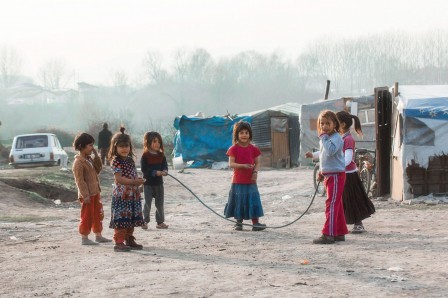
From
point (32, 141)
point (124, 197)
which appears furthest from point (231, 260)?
point (32, 141)

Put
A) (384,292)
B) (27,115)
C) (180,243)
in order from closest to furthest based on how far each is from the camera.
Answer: (384,292) → (180,243) → (27,115)

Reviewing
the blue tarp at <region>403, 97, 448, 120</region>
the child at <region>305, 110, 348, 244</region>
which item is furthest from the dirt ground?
the blue tarp at <region>403, 97, 448, 120</region>

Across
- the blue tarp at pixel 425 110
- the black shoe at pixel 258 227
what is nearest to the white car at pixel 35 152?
the blue tarp at pixel 425 110

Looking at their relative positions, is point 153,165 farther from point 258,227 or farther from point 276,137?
point 276,137

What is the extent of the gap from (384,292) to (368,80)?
93.6 m

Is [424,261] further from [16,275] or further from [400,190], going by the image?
[400,190]

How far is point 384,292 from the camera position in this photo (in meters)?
5.71

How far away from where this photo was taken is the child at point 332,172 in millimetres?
8633

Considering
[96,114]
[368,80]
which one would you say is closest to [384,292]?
[96,114]

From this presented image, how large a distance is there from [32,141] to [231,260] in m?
20.3

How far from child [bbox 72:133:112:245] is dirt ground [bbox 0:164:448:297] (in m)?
0.30

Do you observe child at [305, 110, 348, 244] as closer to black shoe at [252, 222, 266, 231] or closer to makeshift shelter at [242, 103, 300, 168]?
black shoe at [252, 222, 266, 231]

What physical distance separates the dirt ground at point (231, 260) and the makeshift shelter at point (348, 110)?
45.6 feet

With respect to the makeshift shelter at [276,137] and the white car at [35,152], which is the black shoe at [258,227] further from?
the makeshift shelter at [276,137]
